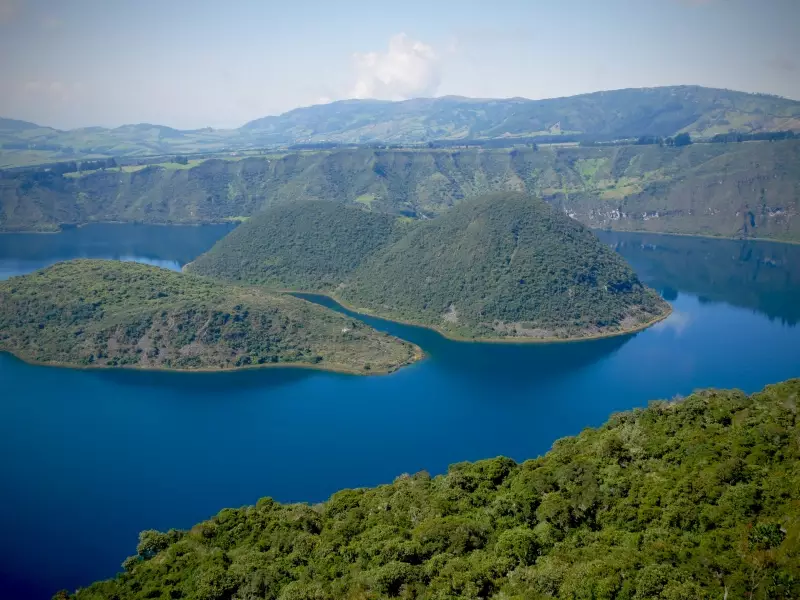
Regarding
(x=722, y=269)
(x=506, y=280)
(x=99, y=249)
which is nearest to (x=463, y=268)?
(x=506, y=280)

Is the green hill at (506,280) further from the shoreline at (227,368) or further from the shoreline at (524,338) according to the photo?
the shoreline at (227,368)

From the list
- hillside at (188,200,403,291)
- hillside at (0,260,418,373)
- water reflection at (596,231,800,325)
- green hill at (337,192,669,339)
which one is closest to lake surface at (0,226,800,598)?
hillside at (0,260,418,373)

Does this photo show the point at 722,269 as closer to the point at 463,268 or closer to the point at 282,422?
the point at 463,268

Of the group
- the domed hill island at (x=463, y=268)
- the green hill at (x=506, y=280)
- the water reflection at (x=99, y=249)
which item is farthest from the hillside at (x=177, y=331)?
the water reflection at (x=99, y=249)

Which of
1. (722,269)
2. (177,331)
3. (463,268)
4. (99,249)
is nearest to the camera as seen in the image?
(177,331)

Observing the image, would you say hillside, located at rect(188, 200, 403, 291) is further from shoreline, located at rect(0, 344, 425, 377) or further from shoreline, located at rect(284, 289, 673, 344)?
shoreline, located at rect(0, 344, 425, 377)

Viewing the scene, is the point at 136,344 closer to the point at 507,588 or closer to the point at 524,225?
the point at 524,225
